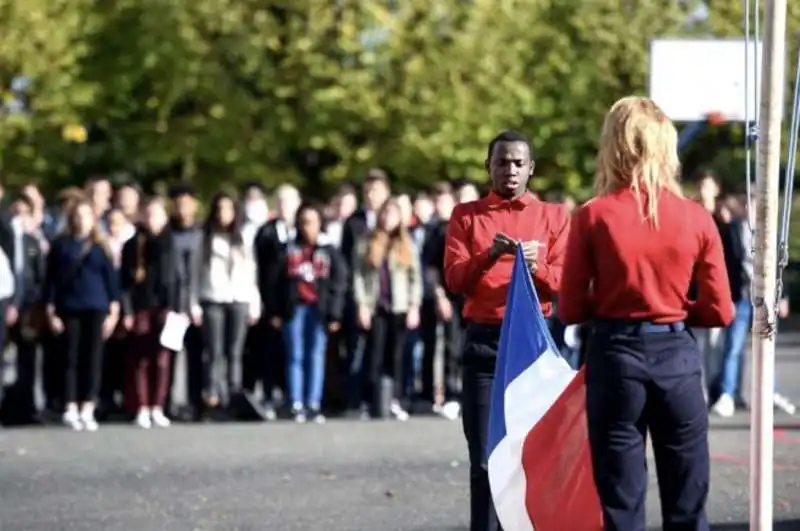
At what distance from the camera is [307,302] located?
1819 cm

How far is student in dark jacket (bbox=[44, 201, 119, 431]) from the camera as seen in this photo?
683 inches

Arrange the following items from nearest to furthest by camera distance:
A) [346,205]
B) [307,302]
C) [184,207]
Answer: [184,207] < [307,302] < [346,205]

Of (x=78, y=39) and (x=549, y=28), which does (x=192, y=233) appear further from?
(x=549, y=28)

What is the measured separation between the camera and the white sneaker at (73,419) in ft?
57.3

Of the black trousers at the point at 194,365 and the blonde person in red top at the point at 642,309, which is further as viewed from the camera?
the black trousers at the point at 194,365

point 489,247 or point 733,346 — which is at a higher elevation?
point 489,247

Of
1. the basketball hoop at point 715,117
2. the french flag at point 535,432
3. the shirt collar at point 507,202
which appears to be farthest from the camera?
the basketball hoop at point 715,117

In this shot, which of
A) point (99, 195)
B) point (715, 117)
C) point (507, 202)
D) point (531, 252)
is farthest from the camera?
point (715, 117)

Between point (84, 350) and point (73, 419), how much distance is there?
56 centimetres

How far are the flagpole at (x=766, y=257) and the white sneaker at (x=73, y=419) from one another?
9724mm

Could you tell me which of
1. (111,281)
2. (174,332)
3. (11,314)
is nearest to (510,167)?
(174,332)

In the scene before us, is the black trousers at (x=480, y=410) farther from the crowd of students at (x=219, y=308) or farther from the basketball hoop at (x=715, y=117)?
the basketball hoop at (x=715, y=117)

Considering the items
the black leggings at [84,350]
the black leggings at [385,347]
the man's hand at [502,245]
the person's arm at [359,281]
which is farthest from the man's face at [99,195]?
the man's hand at [502,245]

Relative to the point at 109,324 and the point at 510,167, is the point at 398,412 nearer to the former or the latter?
the point at 109,324
